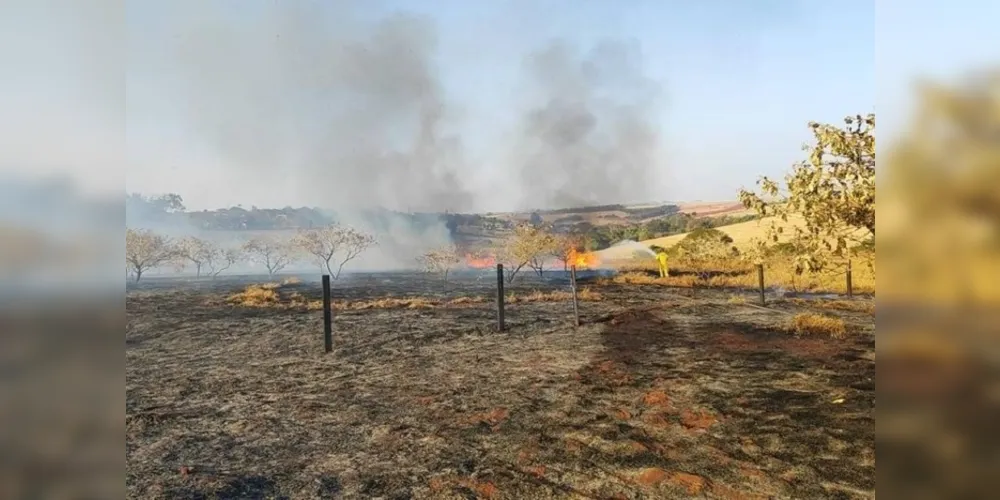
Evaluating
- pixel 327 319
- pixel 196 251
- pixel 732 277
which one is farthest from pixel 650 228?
pixel 196 251

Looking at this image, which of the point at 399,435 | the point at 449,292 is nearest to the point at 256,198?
the point at 449,292

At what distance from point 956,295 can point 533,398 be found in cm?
317

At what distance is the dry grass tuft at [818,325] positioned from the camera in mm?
3727

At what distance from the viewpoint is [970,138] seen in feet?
1.83

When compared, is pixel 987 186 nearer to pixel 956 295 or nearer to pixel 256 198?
pixel 956 295

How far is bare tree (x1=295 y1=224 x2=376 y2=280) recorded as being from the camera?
14.1 feet

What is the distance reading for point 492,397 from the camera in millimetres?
3643

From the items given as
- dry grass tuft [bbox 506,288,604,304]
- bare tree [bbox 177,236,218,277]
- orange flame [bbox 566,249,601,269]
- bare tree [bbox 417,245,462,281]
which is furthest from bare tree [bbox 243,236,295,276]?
orange flame [bbox 566,249,601,269]

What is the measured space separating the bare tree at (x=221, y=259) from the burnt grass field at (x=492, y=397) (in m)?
0.11

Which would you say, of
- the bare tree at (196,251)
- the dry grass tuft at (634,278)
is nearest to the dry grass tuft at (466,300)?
the dry grass tuft at (634,278)

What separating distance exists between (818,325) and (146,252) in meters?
4.99

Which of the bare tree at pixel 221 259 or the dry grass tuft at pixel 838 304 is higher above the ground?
the bare tree at pixel 221 259

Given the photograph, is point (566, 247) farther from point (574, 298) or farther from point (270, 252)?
point (270, 252)

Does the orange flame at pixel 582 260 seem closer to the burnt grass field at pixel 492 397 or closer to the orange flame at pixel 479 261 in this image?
the burnt grass field at pixel 492 397
